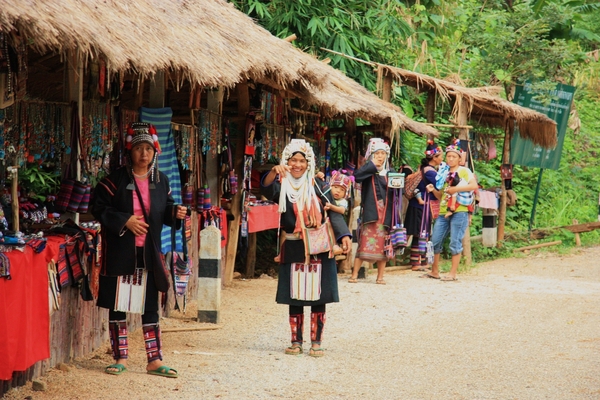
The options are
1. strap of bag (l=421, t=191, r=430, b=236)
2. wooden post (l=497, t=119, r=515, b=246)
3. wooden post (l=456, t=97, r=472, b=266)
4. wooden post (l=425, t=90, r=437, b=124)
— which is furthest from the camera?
wooden post (l=497, t=119, r=515, b=246)

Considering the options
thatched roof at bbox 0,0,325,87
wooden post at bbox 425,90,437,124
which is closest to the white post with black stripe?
thatched roof at bbox 0,0,325,87

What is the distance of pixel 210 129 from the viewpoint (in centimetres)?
1005

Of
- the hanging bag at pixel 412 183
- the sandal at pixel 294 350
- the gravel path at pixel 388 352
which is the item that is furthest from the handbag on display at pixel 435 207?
the sandal at pixel 294 350

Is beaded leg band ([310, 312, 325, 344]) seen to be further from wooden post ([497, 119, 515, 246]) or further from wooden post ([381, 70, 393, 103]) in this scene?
wooden post ([497, 119, 515, 246])

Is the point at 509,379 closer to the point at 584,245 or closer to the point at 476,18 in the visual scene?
the point at 584,245

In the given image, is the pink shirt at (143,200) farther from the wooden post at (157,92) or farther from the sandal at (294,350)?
the wooden post at (157,92)

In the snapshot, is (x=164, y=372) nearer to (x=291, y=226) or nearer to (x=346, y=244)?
(x=291, y=226)

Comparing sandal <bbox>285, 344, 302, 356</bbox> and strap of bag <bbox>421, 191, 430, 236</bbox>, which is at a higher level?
strap of bag <bbox>421, 191, 430, 236</bbox>

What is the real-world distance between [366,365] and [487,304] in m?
4.09

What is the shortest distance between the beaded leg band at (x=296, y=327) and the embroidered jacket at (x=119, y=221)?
1495 millimetres

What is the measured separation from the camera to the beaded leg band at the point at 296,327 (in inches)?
295

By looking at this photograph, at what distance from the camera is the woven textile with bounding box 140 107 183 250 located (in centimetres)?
838

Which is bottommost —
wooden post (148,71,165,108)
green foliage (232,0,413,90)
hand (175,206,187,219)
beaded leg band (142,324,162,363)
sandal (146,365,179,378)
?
sandal (146,365,179,378)

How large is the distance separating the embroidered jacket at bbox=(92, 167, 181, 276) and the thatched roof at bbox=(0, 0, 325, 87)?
85 cm
